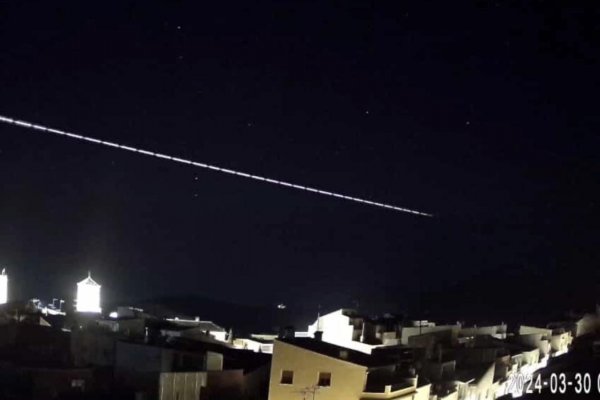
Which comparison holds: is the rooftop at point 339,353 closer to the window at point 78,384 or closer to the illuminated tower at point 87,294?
the window at point 78,384

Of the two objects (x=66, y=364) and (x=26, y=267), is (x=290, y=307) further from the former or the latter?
(x=66, y=364)

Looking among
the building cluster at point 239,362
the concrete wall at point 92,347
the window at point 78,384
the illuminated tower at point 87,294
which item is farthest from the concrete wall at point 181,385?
the illuminated tower at point 87,294

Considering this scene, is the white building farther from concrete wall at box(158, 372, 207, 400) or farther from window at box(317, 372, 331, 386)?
concrete wall at box(158, 372, 207, 400)

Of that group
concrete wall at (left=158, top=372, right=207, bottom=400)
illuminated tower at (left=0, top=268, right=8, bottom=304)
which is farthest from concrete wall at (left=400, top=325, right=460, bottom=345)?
illuminated tower at (left=0, top=268, right=8, bottom=304)

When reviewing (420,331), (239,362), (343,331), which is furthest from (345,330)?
(239,362)

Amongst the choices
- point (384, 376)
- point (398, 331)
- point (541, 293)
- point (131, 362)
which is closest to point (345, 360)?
point (384, 376)

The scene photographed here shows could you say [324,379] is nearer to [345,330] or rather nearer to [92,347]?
[92,347]
